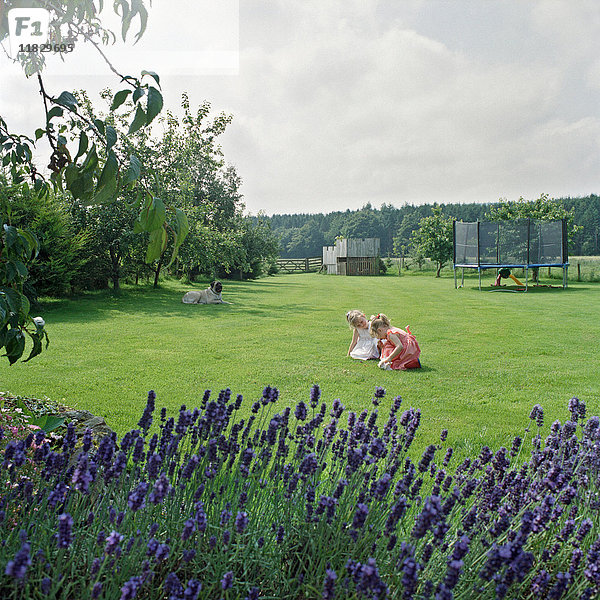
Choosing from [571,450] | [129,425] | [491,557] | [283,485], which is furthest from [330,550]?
[129,425]

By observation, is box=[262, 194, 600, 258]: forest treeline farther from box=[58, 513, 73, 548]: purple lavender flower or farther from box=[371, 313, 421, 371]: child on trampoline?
box=[58, 513, 73, 548]: purple lavender flower

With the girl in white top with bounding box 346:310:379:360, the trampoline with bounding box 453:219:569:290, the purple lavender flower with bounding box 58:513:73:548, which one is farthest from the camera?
the trampoline with bounding box 453:219:569:290

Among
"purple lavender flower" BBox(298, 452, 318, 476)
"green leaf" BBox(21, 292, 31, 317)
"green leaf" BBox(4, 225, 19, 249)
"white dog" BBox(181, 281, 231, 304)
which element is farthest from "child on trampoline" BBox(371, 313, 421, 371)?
"white dog" BBox(181, 281, 231, 304)

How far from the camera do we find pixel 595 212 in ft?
225

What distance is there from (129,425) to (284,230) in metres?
98.8

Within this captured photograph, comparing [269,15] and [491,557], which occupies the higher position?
[269,15]

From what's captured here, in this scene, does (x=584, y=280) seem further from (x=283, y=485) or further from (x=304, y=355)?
(x=283, y=485)

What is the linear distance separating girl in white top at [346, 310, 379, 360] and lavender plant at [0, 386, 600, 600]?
17.9 feet

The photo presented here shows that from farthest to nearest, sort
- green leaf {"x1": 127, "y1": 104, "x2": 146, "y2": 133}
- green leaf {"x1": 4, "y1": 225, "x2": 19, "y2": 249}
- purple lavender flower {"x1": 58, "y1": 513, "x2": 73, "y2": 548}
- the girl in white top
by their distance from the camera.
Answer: the girl in white top
green leaf {"x1": 4, "y1": 225, "x2": 19, "y2": 249}
purple lavender flower {"x1": 58, "y1": 513, "x2": 73, "y2": 548}
green leaf {"x1": 127, "y1": 104, "x2": 146, "y2": 133}

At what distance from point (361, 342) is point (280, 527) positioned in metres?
6.63

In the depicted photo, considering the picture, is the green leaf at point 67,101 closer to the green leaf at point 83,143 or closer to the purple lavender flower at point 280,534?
the green leaf at point 83,143

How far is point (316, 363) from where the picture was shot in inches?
296

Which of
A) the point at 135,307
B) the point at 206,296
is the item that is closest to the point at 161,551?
the point at 135,307

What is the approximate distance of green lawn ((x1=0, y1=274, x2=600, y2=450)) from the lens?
213 inches
